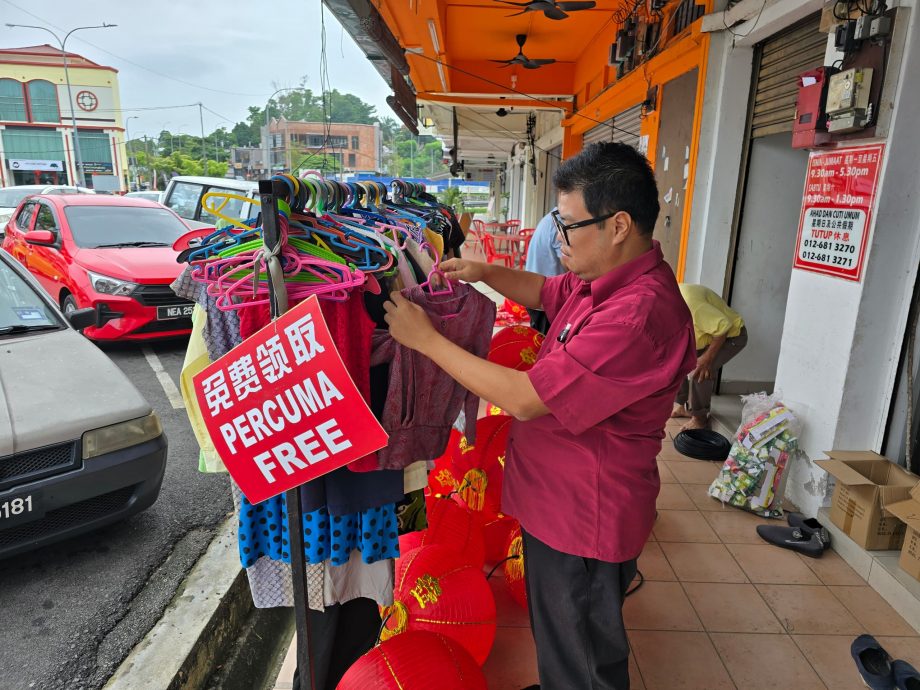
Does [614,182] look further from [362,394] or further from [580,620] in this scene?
[580,620]

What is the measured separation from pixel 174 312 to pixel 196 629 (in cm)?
443

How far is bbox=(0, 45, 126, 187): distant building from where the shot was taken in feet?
133

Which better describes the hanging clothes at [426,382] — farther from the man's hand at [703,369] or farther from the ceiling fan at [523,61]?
the ceiling fan at [523,61]

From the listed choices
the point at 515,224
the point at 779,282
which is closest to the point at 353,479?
the point at 779,282

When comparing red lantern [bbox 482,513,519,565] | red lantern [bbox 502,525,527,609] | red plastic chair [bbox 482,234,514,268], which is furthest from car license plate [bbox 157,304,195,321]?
red plastic chair [bbox 482,234,514,268]

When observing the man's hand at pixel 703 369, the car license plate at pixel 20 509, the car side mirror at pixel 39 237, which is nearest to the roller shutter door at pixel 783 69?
the man's hand at pixel 703 369

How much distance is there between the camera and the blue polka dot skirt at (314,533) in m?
1.62

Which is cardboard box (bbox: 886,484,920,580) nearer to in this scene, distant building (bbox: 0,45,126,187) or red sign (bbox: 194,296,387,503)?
red sign (bbox: 194,296,387,503)

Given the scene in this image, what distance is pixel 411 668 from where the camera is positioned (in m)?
1.67

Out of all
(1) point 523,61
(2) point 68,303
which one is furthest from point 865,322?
(2) point 68,303

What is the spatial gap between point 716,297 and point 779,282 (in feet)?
2.93

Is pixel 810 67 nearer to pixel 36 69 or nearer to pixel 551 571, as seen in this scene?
pixel 551 571

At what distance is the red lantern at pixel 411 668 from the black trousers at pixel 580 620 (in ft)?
0.85

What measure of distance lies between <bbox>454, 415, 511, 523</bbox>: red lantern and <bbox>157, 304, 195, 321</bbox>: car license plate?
4.69m
